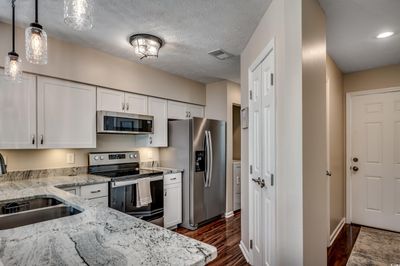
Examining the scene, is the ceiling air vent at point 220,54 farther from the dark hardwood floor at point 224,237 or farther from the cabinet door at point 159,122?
the dark hardwood floor at point 224,237

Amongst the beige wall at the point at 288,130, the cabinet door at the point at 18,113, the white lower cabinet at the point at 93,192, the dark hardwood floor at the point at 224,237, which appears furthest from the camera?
the dark hardwood floor at the point at 224,237

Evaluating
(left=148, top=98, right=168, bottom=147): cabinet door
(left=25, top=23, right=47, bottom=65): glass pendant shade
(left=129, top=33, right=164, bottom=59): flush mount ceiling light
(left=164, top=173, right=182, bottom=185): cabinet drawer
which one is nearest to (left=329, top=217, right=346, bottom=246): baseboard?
(left=164, top=173, right=182, bottom=185): cabinet drawer

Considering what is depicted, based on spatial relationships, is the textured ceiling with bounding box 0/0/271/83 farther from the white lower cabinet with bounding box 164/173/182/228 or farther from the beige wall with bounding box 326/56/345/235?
the white lower cabinet with bounding box 164/173/182/228

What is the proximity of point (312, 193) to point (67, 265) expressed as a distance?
4.95 feet

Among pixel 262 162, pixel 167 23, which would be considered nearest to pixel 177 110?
pixel 167 23

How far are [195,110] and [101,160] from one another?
1944 millimetres

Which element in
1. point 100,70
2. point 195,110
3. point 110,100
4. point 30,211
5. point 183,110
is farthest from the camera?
point 195,110

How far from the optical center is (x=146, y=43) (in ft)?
8.40

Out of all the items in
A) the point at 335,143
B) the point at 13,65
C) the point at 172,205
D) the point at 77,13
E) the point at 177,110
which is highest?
the point at 77,13

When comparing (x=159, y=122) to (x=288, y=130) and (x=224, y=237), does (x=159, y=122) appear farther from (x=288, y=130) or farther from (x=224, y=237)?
(x=288, y=130)

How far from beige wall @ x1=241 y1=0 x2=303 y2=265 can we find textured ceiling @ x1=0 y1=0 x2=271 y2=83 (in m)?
0.38

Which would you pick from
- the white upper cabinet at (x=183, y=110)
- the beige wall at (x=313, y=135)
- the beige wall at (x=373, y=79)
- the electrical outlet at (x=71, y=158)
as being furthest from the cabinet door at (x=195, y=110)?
the beige wall at (x=313, y=135)

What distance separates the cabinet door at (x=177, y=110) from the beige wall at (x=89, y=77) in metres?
0.12

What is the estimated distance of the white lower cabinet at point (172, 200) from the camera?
3.40m
